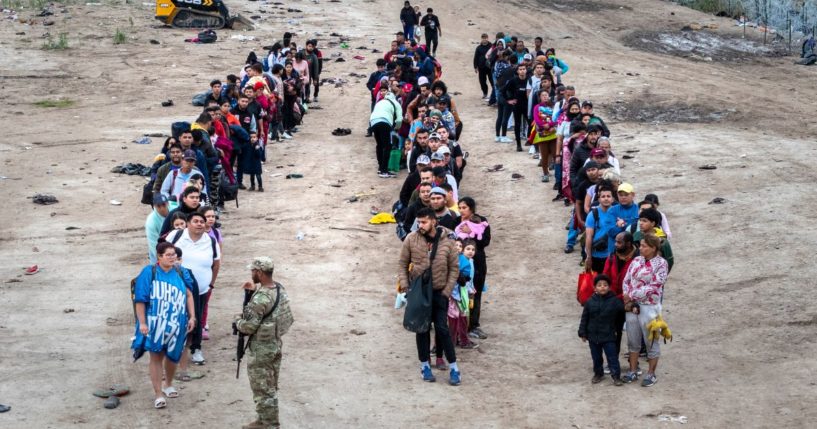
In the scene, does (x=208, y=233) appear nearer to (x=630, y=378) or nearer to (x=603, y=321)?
(x=603, y=321)

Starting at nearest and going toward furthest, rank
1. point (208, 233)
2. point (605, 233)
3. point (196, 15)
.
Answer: point (208, 233), point (605, 233), point (196, 15)

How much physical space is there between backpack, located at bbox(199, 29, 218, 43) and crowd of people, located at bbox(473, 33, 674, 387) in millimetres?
15523

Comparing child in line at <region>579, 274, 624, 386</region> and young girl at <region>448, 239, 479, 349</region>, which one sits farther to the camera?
young girl at <region>448, 239, 479, 349</region>

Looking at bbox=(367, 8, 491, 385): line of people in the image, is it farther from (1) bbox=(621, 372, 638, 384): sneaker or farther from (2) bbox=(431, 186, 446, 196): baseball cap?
(1) bbox=(621, 372, 638, 384): sneaker

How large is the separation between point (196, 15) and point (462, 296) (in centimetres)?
2414

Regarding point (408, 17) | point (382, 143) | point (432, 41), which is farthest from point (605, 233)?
point (432, 41)

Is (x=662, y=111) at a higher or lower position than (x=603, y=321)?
lower

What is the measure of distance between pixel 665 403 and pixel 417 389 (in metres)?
2.13

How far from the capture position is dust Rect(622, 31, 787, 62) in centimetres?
3078

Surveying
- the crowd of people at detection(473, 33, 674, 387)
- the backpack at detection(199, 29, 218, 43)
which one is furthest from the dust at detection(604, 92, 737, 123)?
the backpack at detection(199, 29, 218, 43)

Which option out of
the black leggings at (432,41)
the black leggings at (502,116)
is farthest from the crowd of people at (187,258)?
the black leggings at (432,41)

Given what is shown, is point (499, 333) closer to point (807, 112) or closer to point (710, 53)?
point (807, 112)

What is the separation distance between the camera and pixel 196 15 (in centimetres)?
3275

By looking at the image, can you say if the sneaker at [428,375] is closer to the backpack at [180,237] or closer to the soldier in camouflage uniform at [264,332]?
the soldier in camouflage uniform at [264,332]
